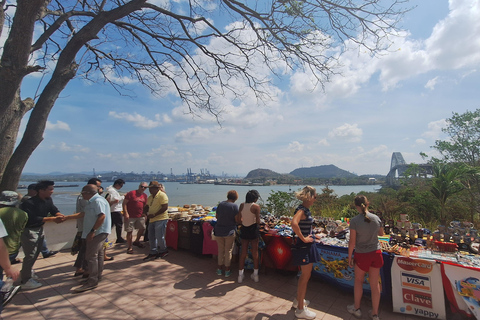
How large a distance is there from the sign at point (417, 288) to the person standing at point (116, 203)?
208 inches

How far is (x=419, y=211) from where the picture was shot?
8000 mm

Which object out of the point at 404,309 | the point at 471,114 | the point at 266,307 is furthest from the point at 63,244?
the point at 471,114

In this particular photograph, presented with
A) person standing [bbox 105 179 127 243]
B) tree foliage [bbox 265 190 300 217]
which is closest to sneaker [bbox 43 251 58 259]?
person standing [bbox 105 179 127 243]

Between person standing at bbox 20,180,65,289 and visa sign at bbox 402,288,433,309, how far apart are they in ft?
15.8

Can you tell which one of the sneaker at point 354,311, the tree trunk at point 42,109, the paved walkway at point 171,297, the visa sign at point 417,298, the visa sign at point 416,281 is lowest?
the paved walkway at point 171,297

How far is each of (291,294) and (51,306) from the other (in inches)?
119

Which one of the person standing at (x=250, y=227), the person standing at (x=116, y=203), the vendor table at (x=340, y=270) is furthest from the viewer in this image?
the person standing at (x=116, y=203)

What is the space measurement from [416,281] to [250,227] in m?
2.13

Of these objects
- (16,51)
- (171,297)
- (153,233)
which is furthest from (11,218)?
(153,233)

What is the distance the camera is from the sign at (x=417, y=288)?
8.81 ft

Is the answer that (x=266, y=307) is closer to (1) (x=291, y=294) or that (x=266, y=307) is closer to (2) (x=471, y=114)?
(1) (x=291, y=294)

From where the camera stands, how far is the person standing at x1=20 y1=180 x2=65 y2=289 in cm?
339

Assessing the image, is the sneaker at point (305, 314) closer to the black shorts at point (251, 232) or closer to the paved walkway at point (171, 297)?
the paved walkway at point (171, 297)

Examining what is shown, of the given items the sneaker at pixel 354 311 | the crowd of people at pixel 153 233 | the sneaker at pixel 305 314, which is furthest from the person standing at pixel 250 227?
the sneaker at pixel 354 311
